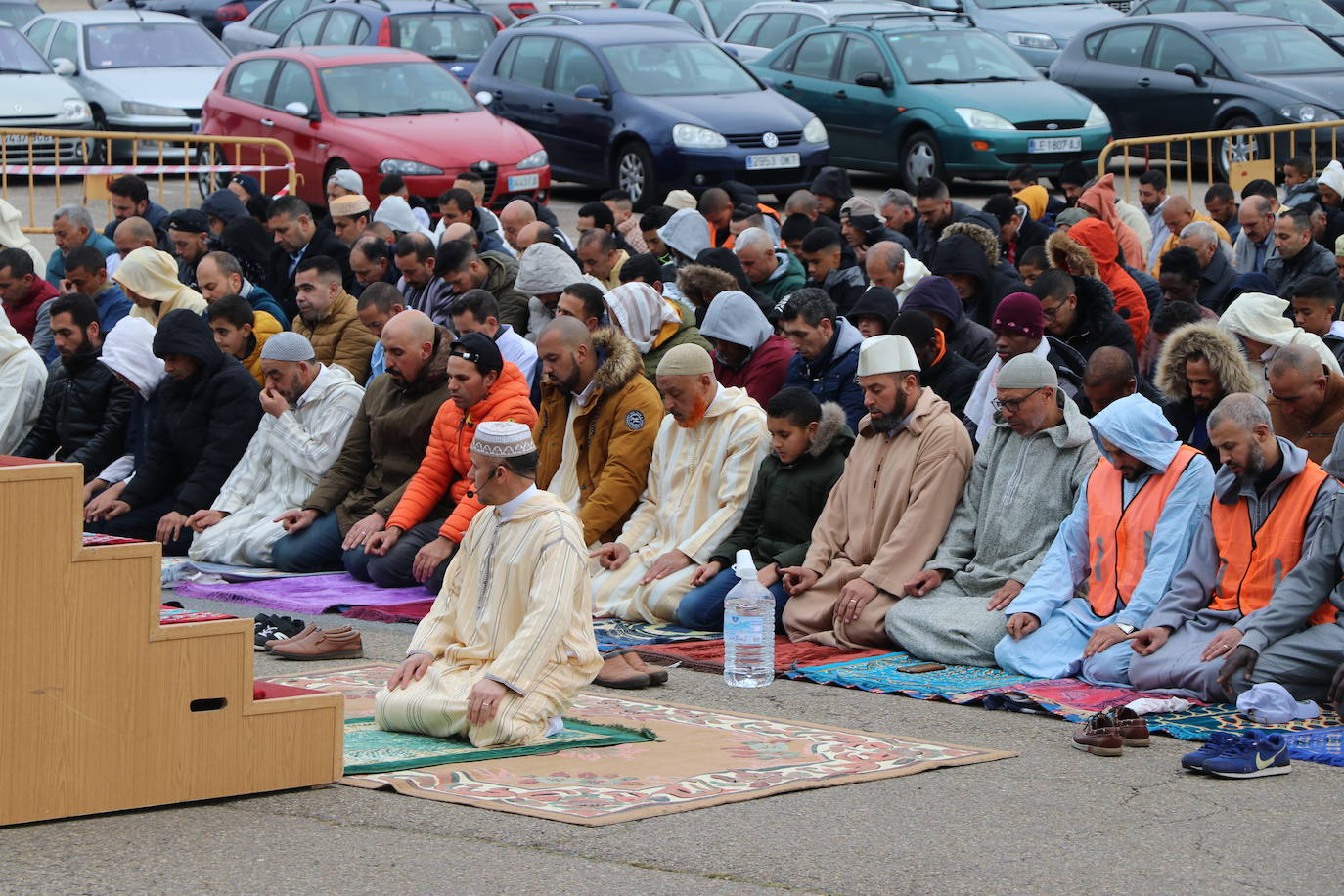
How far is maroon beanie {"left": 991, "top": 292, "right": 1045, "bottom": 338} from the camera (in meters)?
10.2

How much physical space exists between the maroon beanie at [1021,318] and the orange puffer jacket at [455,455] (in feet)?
7.97

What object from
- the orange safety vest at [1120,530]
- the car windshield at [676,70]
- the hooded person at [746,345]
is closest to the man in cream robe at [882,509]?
the orange safety vest at [1120,530]

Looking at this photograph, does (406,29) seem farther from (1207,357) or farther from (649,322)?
(1207,357)

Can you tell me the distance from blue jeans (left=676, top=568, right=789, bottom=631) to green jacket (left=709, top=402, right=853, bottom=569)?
14 centimetres

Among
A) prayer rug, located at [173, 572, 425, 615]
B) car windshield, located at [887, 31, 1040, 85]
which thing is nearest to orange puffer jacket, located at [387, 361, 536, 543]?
prayer rug, located at [173, 572, 425, 615]

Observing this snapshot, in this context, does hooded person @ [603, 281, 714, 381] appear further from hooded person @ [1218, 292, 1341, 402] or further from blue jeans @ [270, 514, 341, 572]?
hooded person @ [1218, 292, 1341, 402]

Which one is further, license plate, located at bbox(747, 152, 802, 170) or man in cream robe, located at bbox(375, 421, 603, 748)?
license plate, located at bbox(747, 152, 802, 170)

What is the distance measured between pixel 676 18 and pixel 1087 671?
695 inches

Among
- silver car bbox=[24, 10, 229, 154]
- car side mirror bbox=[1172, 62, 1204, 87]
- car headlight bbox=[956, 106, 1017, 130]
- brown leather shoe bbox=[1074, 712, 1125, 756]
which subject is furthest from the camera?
silver car bbox=[24, 10, 229, 154]

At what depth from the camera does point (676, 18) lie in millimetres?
25250

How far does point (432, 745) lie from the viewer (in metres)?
7.52

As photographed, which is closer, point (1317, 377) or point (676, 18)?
point (1317, 377)

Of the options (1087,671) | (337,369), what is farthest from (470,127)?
(1087,671)

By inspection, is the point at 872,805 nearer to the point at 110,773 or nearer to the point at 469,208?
the point at 110,773
